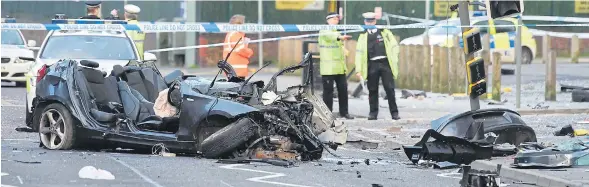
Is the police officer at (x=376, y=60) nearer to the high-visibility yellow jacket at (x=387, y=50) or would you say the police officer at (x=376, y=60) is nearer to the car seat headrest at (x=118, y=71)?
the high-visibility yellow jacket at (x=387, y=50)

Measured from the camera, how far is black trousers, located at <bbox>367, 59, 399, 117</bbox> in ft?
66.4

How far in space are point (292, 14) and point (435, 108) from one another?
11.6m

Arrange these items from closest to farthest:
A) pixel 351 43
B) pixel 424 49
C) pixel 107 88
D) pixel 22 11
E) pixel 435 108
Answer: pixel 107 88, pixel 435 108, pixel 424 49, pixel 351 43, pixel 22 11

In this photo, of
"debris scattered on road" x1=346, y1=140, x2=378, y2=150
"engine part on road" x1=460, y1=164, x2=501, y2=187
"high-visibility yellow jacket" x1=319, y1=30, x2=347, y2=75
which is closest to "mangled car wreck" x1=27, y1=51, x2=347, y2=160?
Answer: "debris scattered on road" x1=346, y1=140, x2=378, y2=150

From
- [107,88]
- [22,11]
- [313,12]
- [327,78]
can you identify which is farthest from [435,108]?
[22,11]

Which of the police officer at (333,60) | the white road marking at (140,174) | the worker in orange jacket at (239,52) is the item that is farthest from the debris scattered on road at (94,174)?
the worker in orange jacket at (239,52)

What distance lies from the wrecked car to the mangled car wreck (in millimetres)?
998

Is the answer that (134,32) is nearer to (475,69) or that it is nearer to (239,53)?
(239,53)

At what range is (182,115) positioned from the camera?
13.5 meters

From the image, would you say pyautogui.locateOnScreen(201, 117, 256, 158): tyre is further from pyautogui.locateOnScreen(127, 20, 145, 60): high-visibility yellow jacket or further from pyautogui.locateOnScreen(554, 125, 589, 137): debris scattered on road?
pyautogui.locateOnScreen(127, 20, 145, 60): high-visibility yellow jacket

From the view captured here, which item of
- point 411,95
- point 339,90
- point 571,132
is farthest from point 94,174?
point 411,95

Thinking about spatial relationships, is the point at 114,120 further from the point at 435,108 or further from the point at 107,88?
the point at 435,108

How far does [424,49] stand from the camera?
26188mm

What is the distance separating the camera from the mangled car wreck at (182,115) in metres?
13.4
